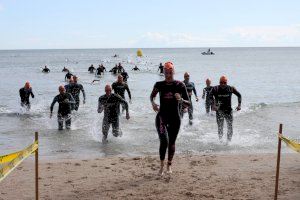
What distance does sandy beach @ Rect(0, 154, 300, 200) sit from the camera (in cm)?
663

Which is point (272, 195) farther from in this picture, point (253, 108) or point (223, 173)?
point (253, 108)

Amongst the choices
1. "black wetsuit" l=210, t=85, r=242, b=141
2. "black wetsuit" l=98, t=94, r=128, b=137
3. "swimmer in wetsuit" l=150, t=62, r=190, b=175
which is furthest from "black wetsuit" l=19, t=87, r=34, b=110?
"swimmer in wetsuit" l=150, t=62, r=190, b=175

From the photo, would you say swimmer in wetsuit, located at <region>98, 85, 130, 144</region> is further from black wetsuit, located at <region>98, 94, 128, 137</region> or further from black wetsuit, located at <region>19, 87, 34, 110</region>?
black wetsuit, located at <region>19, 87, 34, 110</region>

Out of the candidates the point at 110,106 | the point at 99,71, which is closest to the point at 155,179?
the point at 110,106

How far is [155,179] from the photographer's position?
741cm

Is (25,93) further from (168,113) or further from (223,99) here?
(168,113)

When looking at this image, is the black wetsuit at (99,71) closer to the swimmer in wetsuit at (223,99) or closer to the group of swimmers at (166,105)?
the group of swimmers at (166,105)

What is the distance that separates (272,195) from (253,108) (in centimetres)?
1561

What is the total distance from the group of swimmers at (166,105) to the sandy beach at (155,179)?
0.67m

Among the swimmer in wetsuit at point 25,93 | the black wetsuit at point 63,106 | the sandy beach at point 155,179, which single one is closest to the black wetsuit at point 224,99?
the sandy beach at point 155,179

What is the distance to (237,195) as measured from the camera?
6.55m

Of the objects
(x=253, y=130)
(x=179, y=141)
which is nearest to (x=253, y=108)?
(x=253, y=130)

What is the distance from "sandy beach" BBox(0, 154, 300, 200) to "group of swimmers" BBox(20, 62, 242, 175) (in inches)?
26.4

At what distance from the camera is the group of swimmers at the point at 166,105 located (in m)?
7.37
